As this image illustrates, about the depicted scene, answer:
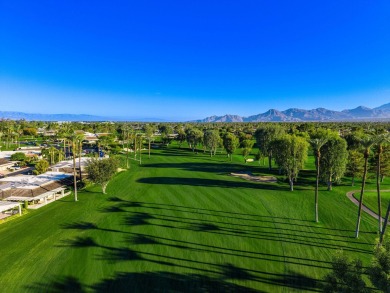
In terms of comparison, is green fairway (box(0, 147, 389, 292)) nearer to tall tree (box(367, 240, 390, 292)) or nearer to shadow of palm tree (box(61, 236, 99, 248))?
shadow of palm tree (box(61, 236, 99, 248))

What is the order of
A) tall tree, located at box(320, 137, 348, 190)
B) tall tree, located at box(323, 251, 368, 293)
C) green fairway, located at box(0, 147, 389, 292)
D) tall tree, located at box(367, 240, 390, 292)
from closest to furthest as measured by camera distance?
tall tree, located at box(367, 240, 390, 292) < tall tree, located at box(323, 251, 368, 293) < green fairway, located at box(0, 147, 389, 292) < tall tree, located at box(320, 137, 348, 190)

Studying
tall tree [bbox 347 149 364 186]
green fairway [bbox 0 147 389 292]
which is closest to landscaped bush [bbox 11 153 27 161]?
green fairway [bbox 0 147 389 292]

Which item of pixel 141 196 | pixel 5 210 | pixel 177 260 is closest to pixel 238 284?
pixel 177 260

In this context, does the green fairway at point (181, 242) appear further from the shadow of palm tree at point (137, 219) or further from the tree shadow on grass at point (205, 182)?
the tree shadow on grass at point (205, 182)

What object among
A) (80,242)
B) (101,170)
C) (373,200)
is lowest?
(80,242)

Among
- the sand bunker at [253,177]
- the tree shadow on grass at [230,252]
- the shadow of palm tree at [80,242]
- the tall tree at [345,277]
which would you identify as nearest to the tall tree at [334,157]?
the sand bunker at [253,177]

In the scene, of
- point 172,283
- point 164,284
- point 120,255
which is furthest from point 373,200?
point 120,255

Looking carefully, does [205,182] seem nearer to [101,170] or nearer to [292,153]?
[292,153]

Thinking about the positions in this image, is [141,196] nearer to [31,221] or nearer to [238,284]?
[31,221]
